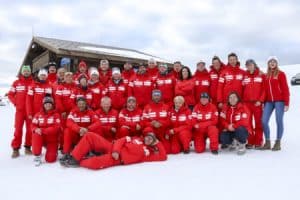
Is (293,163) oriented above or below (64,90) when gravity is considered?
below

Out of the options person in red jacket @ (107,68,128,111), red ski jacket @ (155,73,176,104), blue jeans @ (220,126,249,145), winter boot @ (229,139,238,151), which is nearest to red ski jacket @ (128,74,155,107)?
red ski jacket @ (155,73,176,104)

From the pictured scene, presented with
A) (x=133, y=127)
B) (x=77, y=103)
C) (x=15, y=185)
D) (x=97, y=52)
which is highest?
(x=97, y=52)

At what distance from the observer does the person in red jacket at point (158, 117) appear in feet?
23.0

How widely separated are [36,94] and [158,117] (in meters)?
2.50

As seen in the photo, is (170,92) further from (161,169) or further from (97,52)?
(97,52)

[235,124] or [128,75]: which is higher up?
[128,75]

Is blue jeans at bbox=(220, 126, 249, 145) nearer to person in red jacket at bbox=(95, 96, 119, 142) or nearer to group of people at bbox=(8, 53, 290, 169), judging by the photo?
group of people at bbox=(8, 53, 290, 169)

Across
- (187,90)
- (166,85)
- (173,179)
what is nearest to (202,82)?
(187,90)

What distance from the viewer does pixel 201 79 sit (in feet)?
25.0

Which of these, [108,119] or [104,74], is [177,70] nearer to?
[104,74]

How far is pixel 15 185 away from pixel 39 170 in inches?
33.3

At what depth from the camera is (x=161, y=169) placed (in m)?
5.56

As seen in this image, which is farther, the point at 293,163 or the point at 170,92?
the point at 170,92

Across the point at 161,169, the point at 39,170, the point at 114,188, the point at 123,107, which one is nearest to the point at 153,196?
the point at 114,188
